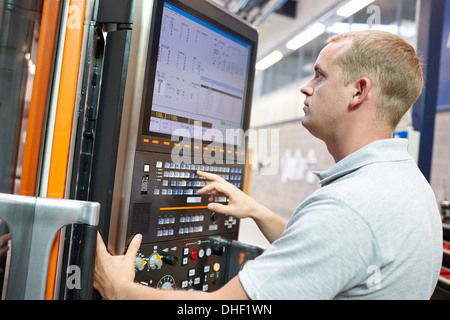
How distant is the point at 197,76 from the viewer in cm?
104

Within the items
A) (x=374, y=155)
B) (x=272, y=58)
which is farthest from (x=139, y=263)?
(x=272, y=58)

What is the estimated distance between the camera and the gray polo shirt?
2.22 feet

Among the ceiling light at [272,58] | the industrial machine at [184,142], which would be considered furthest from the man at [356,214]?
the ceiling light at [272,58]

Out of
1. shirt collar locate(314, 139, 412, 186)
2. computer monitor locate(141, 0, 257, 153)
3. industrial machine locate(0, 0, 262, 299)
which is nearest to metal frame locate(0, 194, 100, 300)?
industrial machine locate(0, 0, 262, 299)

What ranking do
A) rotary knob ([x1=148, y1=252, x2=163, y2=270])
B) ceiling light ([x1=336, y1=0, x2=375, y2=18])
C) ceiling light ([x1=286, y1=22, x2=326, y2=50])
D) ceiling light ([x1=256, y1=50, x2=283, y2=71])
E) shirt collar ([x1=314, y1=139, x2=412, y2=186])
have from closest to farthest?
shirt collar ([x1=314, y1=139, x2=412, y2=186])
rotary knob ([x1=148, y1=252, x2=163, y2=270])
ceiling light ([x1=336, y1=0, x2=375, y2=18])
ceiling light ([x1=286, y1=22, x2=326, y2=50])
ceiling light ([x1=256, y1=50, x2=283, y2=71])

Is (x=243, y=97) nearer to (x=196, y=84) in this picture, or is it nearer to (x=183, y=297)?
(x=196, y=84)

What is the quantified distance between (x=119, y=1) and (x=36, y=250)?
54cm

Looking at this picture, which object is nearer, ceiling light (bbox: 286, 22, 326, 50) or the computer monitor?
the computer monitor

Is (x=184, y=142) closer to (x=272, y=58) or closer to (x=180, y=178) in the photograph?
(x=180, y=178)

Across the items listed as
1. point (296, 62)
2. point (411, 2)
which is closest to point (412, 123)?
point (411, 2)

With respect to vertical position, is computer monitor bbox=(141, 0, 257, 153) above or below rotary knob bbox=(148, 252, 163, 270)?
above

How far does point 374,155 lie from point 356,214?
20 cm

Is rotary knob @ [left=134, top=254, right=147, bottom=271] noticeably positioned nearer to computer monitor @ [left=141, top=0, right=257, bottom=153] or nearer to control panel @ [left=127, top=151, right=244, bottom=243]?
control panel @ [left=127, top=151, right=244, bottom=243]
